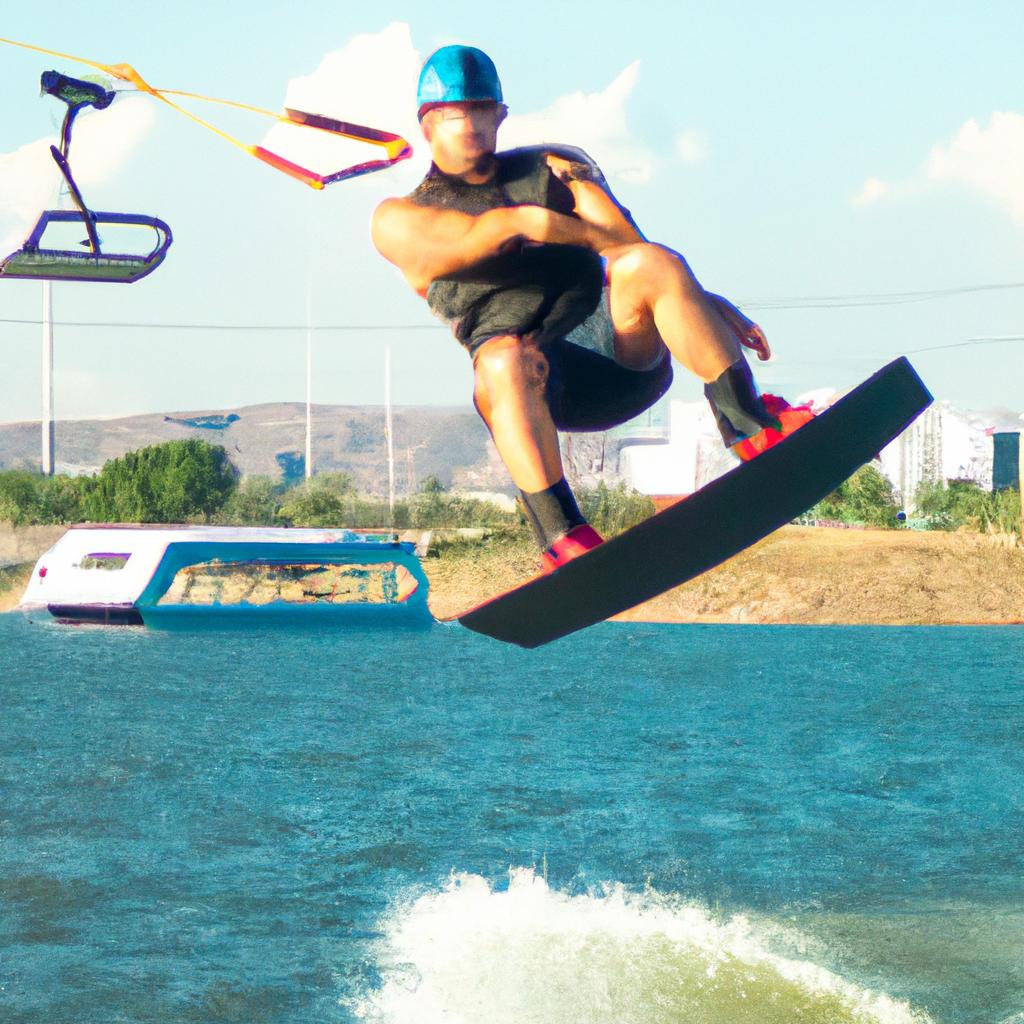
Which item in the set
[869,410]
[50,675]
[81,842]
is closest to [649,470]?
[869,410]

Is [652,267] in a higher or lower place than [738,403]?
higher

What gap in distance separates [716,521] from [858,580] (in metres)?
105

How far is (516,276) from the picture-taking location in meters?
5.75

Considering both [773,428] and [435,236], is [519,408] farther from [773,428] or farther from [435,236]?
[773,428]

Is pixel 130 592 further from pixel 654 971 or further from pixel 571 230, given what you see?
pixel 571 230

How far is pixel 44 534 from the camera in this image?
114 metres

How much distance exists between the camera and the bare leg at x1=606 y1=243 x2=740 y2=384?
227 inches

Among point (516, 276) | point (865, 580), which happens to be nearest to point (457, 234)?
point (516, 276)

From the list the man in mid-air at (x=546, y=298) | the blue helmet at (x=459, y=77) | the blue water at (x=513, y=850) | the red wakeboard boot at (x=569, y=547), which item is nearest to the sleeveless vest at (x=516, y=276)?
the man in mid-air at (x=546, y=298)

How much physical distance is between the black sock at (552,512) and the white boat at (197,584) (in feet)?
136

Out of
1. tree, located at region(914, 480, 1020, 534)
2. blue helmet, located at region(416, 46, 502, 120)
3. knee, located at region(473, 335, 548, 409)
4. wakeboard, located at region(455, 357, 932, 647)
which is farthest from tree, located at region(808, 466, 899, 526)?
blue helmet, located at region(416, 46, 502, 120)

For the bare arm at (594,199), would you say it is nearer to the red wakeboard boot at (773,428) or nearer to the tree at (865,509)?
the red wakeboard boot at (773,428)

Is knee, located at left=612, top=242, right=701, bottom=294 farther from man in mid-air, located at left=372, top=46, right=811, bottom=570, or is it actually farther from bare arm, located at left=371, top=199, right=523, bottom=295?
bare arm, located at left=371, top=199, right=523, bottom=295

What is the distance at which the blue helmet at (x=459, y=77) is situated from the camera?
5332mm
